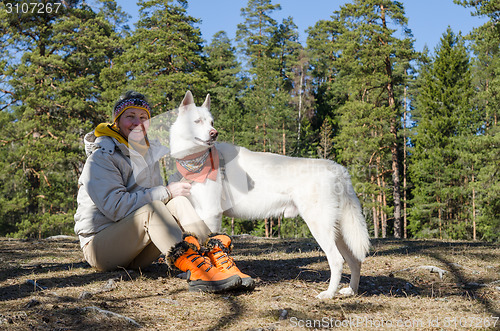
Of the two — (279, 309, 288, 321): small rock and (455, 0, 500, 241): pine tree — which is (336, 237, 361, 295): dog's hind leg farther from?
(455, 0, 500, 241): pine tree

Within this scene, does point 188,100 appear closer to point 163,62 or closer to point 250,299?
point 250,299

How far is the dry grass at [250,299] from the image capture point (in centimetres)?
252

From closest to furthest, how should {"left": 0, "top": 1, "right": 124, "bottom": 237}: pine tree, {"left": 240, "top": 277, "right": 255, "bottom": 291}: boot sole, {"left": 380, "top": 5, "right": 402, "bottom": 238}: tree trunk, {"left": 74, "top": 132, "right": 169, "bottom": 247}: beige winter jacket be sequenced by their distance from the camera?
{"left": 240, "top": 277, "right": 255, "bottom": 291}: boot sole, {"left": 74, "top": 132, "right": 169, "bottom": 247}: beige winter jacket, {"left": 0, "top": 1, "right": 124, "bottom": 237}: pine tree, {"left": 380, "top": 5, "right": 402, "bottom": 238}: tree trunk

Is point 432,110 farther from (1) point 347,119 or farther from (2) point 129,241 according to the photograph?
(2) point 129,241

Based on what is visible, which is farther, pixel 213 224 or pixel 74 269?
pixel 74 269

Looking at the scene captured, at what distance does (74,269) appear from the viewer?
408 centimetres

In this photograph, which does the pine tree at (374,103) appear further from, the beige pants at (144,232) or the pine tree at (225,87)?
the beige pants at (144,232)

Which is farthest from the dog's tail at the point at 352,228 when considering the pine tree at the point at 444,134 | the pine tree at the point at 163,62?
the pine tree at the point at 444,134

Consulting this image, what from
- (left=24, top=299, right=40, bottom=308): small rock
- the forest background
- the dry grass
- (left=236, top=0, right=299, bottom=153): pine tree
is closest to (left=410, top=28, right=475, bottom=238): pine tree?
the forest background

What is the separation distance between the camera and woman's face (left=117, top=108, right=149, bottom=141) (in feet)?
11.4

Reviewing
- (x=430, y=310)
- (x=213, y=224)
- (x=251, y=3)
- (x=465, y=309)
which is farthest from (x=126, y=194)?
(x=251, y=3)

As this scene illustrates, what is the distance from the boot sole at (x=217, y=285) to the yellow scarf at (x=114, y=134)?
124 centimetres

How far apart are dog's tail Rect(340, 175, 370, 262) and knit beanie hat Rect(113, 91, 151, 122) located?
1.89 metres

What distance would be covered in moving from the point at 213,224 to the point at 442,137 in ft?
79.1
